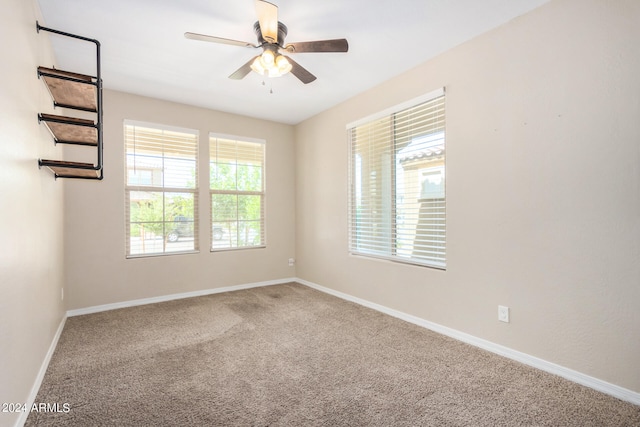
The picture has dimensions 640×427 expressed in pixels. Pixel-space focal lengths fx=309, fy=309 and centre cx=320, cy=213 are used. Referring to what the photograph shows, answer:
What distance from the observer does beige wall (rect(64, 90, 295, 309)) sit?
141 inches

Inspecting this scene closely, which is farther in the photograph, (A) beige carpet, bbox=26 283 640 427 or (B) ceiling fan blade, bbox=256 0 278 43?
(B) ceiling fan blade, bbox=256 0 278 43

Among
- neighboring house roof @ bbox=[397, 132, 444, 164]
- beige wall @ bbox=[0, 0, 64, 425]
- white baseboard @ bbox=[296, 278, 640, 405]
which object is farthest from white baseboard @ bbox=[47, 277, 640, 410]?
neighboring house roof @ bbox=[397, 132, 444, 164]

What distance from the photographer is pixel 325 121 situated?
454 cm

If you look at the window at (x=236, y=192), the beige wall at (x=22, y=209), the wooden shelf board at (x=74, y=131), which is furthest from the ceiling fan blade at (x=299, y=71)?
the window at (x=236, y=192)

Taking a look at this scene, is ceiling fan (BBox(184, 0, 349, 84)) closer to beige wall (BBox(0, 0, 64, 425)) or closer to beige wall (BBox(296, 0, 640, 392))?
beige wall (BBox(0, 0, 64, 425))

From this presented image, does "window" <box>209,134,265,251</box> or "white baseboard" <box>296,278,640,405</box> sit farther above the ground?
"window" <box>209,134,265,251</box>

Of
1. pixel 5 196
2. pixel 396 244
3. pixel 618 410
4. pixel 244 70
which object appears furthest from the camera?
pixel 396 244

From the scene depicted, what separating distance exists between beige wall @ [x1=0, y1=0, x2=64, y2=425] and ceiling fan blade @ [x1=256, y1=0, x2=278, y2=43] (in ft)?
4.18

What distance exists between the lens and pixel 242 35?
2602 millimetres

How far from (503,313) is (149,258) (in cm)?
400

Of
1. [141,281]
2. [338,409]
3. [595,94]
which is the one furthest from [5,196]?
[595,94]

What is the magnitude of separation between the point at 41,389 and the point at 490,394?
9.53 feet

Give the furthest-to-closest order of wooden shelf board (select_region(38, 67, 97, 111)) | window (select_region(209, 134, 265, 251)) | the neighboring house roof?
1. window (select_region(209, 134, 265, 251))
2. the neighboring house roof
3. wooden shelf board (select_region(38, 67, 97, 111))

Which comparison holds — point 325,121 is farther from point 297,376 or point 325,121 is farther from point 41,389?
point 41,389
